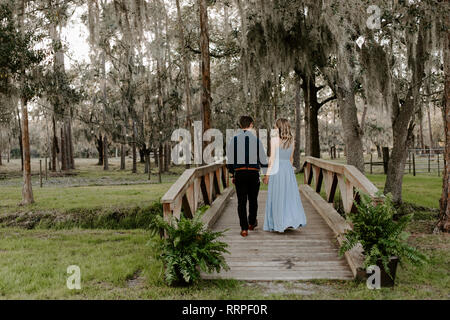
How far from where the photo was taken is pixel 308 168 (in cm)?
1108

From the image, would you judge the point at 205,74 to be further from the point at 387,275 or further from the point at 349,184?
the point at 387,275

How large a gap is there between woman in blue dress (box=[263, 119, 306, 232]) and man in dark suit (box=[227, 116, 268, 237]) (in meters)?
0.24

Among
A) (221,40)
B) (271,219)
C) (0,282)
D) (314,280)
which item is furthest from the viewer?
(221,40)

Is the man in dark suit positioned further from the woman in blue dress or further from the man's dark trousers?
the woman in blue dress

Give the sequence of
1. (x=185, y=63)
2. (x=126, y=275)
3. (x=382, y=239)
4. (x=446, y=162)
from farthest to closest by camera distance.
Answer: (x=185, y=63)
(x=446, y=162)
(x=126, y=275)
(x=382, y=239)

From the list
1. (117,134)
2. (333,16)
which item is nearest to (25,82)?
(333,16)

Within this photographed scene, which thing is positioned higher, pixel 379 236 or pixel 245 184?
pixel 245 184

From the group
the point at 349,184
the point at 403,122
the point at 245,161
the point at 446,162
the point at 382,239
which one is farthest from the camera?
the point at 403,122

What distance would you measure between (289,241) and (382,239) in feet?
5.53

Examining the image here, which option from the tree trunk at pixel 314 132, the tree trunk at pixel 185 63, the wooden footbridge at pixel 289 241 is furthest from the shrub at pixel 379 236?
the tree trunk at pixel 185 63

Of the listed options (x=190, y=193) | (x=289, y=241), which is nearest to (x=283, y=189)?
(x=289, y=241)

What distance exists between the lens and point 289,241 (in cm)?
535

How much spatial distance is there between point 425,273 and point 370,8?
6.15 meters
